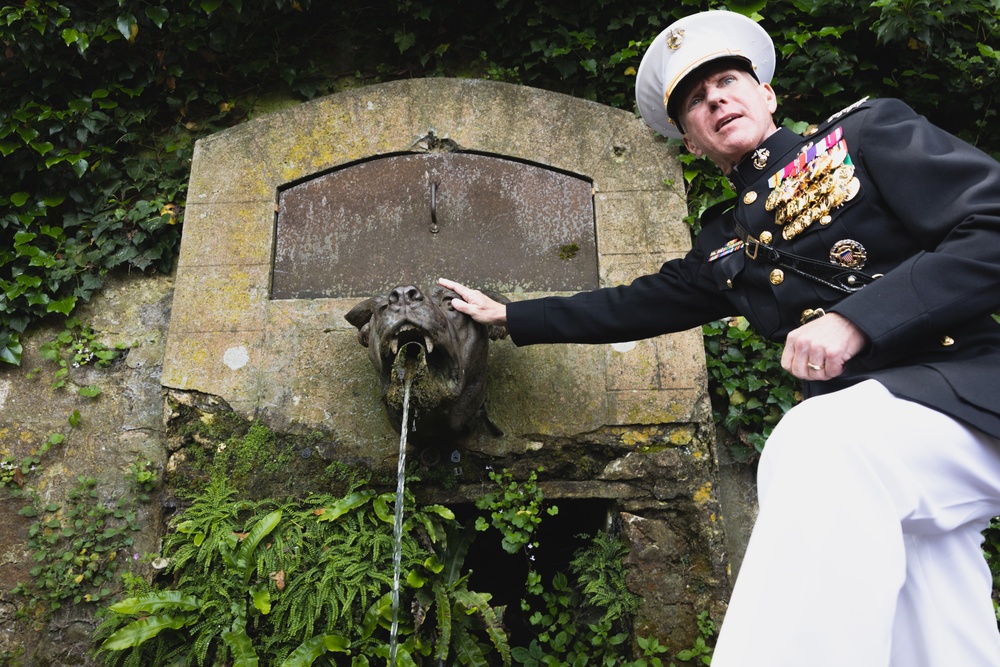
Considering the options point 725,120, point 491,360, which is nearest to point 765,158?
point 725,120

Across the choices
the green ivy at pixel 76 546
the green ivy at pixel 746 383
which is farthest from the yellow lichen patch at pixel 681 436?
the green ivy at pixel 76 546

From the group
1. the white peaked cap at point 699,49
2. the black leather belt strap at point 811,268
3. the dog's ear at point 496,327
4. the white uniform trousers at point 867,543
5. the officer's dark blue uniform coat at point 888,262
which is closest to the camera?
the white uniform trousers at point 867,543

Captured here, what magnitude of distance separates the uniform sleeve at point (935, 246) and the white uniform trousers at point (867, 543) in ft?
0.67

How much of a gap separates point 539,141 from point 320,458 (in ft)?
5.71

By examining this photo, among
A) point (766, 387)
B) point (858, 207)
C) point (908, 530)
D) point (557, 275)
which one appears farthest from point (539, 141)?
point (908, 530)

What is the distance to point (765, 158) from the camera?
8.56 ft

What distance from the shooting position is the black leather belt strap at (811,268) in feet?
7.47

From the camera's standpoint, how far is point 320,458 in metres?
3.54

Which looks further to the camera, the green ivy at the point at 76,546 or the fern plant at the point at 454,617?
the green ivy at the point at 76,546

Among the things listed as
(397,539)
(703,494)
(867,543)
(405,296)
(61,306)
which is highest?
(61,306)

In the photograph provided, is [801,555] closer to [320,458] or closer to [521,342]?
[521,342]

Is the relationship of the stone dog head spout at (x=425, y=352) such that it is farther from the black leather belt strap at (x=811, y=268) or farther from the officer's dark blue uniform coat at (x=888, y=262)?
the black leather belt strap at (x=811, y=268)

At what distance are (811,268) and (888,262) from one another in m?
0.19

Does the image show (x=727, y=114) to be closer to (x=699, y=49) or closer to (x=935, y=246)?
(x=699, y=49)
